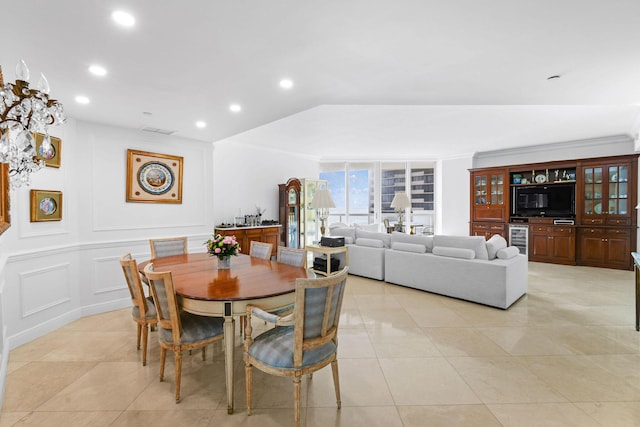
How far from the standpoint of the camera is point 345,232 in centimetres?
567

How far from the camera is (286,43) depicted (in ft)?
6.53

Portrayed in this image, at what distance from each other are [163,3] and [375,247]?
4377 mm

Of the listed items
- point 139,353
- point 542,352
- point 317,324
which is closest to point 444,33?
point 317,324

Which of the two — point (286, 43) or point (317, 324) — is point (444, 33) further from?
point (317, 324)

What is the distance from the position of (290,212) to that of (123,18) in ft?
A: 17.0

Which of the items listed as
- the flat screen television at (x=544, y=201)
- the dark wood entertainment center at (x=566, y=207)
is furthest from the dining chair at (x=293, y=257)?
the flat screen television at (x=544, y=201)

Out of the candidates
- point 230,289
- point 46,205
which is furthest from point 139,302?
point 46,205

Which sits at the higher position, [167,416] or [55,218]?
[55,218]

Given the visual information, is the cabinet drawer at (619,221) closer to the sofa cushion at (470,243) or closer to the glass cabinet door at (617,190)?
the glass cabinet door at (617,190)

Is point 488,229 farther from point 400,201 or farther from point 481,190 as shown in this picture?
point 400,201

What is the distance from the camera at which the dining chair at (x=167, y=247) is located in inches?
139

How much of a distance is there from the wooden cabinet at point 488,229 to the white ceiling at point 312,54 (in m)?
4.32

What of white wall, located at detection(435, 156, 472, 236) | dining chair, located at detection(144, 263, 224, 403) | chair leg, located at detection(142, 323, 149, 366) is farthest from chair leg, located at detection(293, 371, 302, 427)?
white wall, located at detection(435, 156, 472, 236)

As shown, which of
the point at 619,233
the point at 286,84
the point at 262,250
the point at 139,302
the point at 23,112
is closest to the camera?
the point at 23,112
